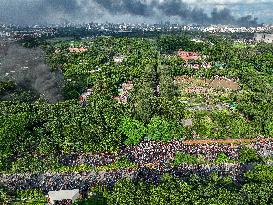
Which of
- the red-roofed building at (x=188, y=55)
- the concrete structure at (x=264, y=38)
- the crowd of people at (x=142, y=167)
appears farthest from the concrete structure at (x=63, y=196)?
the concrete structure at (x=264, y=38)

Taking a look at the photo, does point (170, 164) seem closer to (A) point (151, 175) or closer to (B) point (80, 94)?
(A) point (151, 175)

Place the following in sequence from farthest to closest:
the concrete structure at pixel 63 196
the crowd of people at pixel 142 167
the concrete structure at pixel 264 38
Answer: the concrete structure at pixel 264 38 → the crowd of people at pixel 142 167 → the concrete structure at pixel 63 196

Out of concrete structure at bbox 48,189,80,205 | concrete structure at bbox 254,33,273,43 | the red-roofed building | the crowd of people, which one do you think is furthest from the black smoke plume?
concrete structure at bbox 254,33,273,43

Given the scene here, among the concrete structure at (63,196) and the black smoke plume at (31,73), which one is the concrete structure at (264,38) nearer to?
the black smoke plume at (31,73)

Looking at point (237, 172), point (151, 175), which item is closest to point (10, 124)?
point (151, 175)

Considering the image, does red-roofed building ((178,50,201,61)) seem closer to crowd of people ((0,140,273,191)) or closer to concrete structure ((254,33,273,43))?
concrete structure ((254,33,273,43))

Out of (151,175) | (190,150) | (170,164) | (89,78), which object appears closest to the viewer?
(151,175)

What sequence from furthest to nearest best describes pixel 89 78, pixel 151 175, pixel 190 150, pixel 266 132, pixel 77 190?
pixel 89 78 → pixel 266 132 → pixel 190 150 → pixel 151 175 → pixel 77 190
